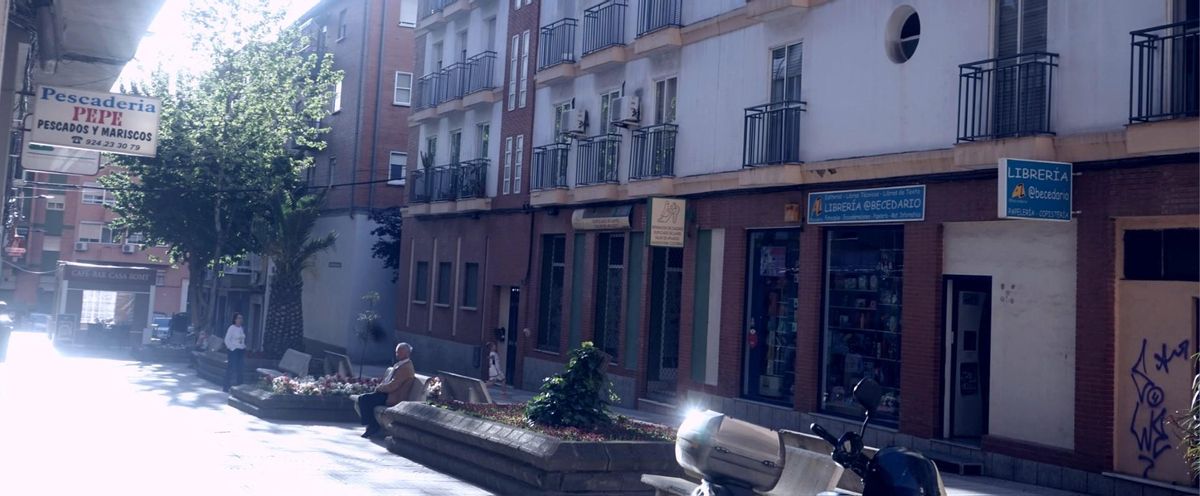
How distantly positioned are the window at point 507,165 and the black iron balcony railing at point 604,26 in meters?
4.81

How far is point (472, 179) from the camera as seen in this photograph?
106 feet

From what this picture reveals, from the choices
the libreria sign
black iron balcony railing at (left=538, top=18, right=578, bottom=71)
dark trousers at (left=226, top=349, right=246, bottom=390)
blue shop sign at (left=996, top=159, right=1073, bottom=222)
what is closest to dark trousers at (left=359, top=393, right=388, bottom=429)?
the libreria sign

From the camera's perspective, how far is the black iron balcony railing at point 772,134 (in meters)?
19.6

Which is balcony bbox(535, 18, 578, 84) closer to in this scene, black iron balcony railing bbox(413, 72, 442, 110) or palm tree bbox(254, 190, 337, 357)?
black iron balcony railing bbox(413, 72, 442, 110)

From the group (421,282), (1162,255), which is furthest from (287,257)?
(1162,255)

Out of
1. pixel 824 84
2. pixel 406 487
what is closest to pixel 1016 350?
pixel 824 84

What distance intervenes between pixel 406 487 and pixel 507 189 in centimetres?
1881

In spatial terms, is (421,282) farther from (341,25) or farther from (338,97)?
(341,25)

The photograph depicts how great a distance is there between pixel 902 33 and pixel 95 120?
11.3 m

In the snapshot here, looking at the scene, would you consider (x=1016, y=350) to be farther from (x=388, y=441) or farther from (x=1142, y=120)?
(x=388, y=441)

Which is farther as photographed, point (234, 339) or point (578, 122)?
point (578, 122)

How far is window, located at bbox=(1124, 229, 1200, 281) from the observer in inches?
534

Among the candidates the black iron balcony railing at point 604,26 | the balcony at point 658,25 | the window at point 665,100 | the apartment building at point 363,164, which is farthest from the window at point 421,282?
the balcony at point 658,25

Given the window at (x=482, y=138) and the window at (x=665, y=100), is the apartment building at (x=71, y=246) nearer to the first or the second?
the window at (x=482, y=138)
